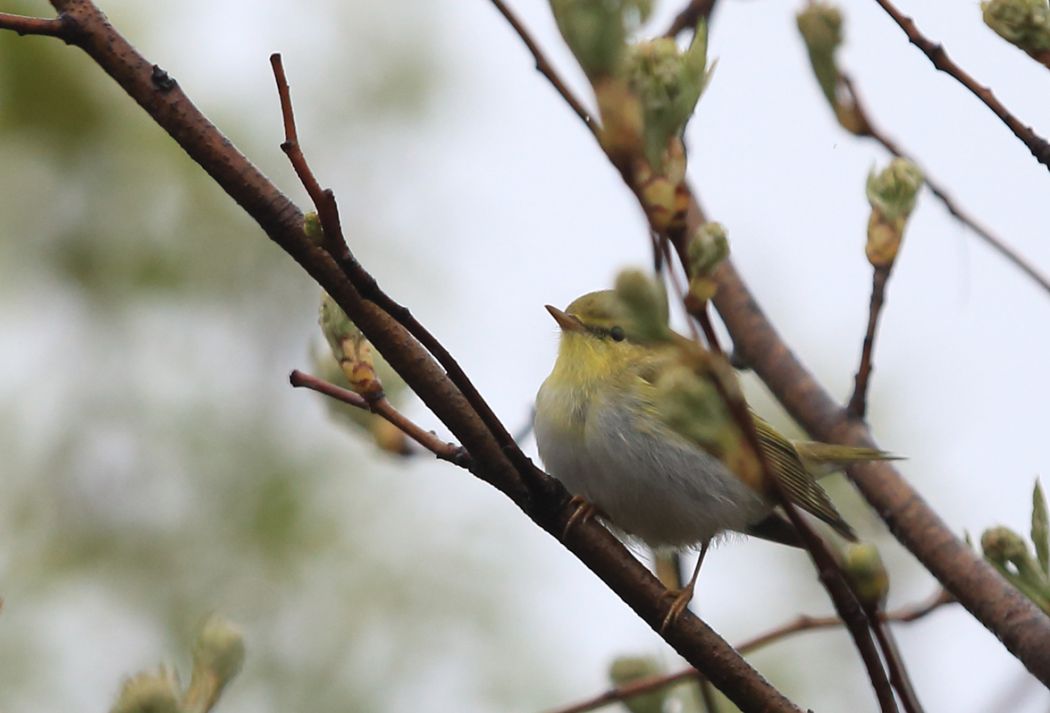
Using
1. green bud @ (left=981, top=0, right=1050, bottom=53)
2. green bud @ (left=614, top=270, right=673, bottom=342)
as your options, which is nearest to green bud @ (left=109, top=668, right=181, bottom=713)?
green bud @ (left=614, top=270, right=673, bottom=342)

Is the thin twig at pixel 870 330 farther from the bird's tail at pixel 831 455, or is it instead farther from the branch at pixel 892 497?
the bird's tail at pixel 831 455

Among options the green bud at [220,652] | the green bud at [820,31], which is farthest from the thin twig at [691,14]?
the green bud at [220,652]

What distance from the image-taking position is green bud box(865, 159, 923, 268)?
1.53 meters

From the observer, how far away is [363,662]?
14.5 ft

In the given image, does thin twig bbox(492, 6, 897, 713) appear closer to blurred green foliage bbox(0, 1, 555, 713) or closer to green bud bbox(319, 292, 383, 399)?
green bud bbox(319, 292, 383, 399)

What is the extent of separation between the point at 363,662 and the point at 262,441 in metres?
0.85

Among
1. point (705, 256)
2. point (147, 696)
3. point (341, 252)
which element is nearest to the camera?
point (705, 256)

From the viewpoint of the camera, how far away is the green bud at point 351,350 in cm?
165

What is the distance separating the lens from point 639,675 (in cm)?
188

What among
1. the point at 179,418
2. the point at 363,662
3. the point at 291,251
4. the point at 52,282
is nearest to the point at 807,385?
the point at 291,251

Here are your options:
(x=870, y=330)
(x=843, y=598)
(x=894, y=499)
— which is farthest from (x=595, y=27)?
(x=894, y=499)

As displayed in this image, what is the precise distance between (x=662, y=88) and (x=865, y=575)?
0.55 meters

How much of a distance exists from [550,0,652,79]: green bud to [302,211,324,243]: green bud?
1.46ft

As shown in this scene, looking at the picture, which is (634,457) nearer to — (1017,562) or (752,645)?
(752,645)
